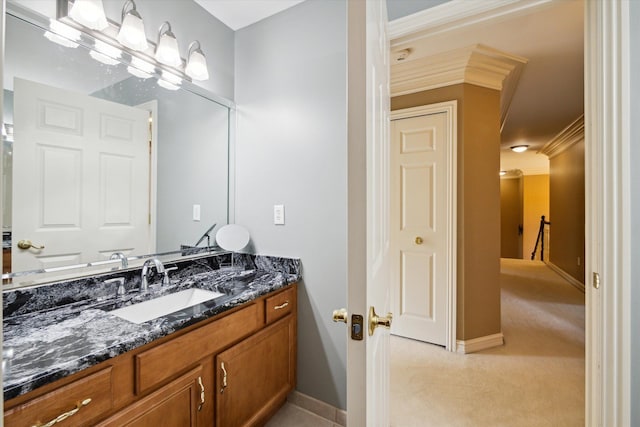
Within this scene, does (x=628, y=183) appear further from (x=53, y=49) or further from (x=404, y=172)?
(x=53, y=49)

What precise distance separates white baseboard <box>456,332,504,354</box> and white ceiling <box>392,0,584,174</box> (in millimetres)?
2249

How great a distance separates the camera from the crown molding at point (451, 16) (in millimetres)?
1240

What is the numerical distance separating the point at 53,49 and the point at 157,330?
1244mm

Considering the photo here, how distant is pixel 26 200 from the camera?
3.84 ft

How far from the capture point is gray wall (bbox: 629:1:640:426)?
1024 millimetres

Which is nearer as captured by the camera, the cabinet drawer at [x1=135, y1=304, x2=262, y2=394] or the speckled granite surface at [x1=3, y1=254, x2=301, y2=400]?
the speckled granite surface at [x1=3, y1=254, x2=301, y2=400]

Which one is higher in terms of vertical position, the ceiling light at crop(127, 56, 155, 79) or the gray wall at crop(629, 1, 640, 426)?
the ceiling light at crop(127, 56, 155, 79)

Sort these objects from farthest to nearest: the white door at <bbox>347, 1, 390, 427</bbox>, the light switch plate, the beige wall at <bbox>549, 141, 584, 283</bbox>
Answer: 1. the beige wall at <bbox>549, 141, 584, 283</bbox>
2. the light switch plate
3. the white door at <bbox>347, 1, 390, 427</bbox>

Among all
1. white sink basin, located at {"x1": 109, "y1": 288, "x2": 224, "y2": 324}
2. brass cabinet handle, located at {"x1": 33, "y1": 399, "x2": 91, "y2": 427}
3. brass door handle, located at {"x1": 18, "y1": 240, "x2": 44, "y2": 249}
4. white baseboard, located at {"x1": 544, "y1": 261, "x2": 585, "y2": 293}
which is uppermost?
brass door handle, located at {"x1": 18, "y1": 240, "x2": 44, "y2": 249}

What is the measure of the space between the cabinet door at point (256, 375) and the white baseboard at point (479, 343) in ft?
4.84

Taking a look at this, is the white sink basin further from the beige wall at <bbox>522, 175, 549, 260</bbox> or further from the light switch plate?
the beige wall at <bbox>522, 175, 549, 260</bbox>

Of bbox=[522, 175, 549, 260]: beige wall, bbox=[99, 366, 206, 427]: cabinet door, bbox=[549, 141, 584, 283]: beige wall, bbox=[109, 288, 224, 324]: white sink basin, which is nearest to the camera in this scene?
bbox=[99, 366, 206, 427]: cabinet door

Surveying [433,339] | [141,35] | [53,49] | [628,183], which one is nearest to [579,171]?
[433,339]

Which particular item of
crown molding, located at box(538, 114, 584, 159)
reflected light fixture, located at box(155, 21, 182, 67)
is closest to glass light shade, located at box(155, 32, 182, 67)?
reflected light fixture, located at box(155, 21, 182, 67)
